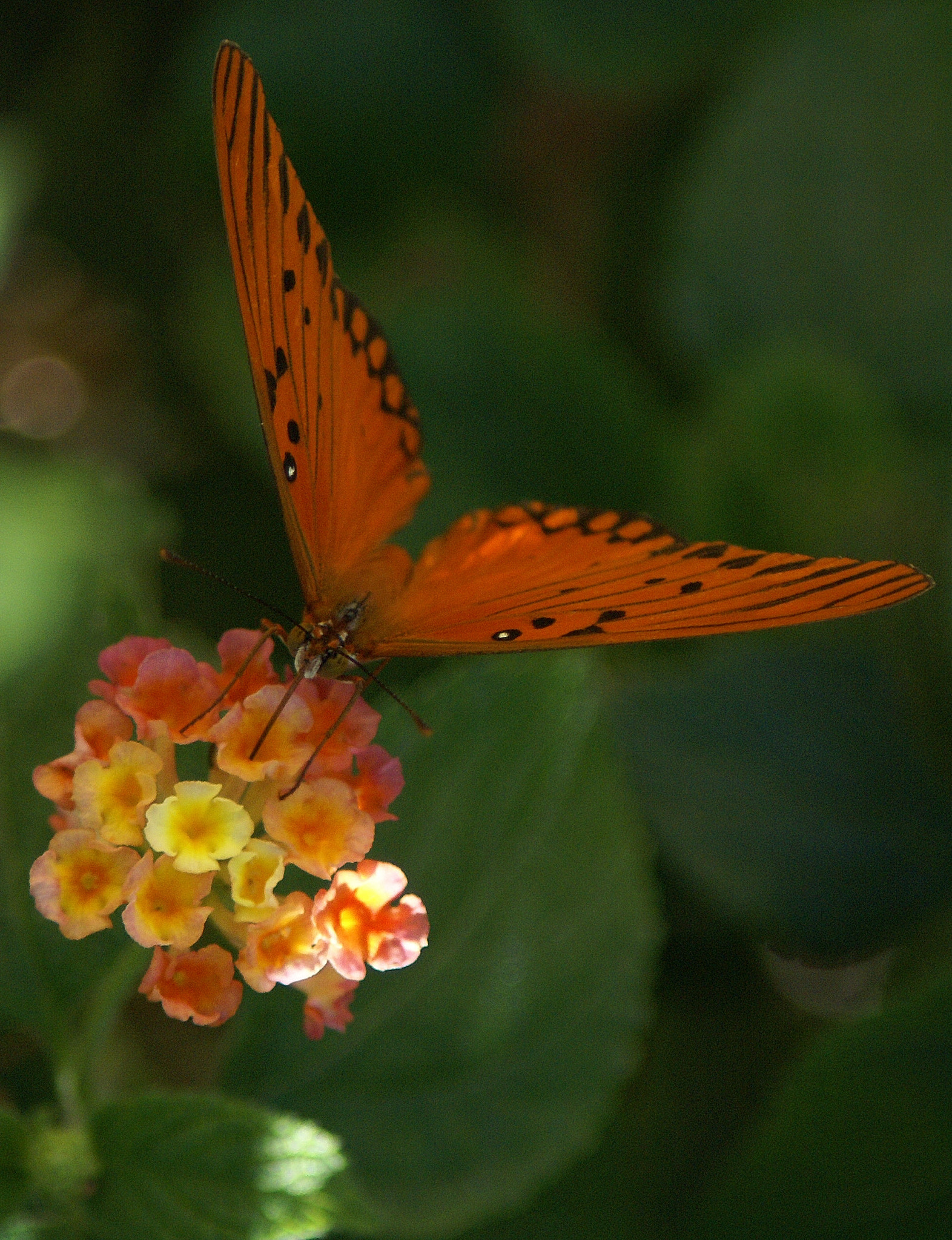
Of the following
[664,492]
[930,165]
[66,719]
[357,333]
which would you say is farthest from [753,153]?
[66,719]

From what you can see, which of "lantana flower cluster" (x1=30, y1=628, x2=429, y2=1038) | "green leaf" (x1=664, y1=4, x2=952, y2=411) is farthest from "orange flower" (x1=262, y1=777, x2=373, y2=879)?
"green leaf" (x1=664, y1=4, x2=952, y2=411)

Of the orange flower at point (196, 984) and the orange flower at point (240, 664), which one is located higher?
the orange flower at point (240, 664)

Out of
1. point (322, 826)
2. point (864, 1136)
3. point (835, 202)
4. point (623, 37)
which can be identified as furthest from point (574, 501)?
point (322, 826)

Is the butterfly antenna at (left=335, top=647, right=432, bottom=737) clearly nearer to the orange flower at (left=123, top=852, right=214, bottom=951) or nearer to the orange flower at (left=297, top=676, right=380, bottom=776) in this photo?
the orange flower at (left=297, top=676, right=380, bottom=776)

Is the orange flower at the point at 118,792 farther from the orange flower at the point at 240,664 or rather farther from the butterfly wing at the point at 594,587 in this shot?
the butterfly wing at the point at 594,587

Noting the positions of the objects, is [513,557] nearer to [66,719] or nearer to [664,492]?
[66,719]

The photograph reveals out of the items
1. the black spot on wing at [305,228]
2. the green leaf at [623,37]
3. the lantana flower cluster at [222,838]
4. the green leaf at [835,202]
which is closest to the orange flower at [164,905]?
the lantana flower cluster at [222,838]

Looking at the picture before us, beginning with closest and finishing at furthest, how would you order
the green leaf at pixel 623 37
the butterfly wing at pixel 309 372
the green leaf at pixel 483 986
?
the butterfly wing at pixel 309 372
the green leaf at pixel 483 986
the green leaf at pixel 623 37
